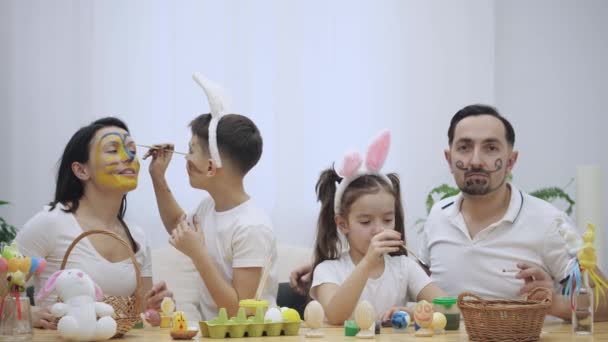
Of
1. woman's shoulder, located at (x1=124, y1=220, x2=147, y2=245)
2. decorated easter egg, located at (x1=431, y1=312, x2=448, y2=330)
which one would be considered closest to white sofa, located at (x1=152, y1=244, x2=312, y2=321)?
woman's shoulder, located at (x1=124, y1=220, x2=147, y2=245)

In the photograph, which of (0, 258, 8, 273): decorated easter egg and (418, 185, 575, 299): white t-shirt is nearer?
(0, 258, 8, 273): decorated easter egg

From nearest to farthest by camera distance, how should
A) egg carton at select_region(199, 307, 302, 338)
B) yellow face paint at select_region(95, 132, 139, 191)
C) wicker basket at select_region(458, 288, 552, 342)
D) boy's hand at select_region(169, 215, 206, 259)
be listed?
wicker basket at select_region(458, 288, 552, 342) → egg carton at select_region(199, 307, 302, 338) → boy's hand at select_region(169, 215, 206, 259) → yellow face paint at select_region(95, 132, 139, 191)

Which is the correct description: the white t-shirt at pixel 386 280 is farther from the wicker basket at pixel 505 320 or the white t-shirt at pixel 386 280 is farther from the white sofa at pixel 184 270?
the white sofa at pixel 184 270

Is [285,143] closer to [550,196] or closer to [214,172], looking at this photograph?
[550,196]

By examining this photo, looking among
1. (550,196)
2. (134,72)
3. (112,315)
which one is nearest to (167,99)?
(134,72)

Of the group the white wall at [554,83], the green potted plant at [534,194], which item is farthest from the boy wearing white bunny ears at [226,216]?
the white wall at [554,83]

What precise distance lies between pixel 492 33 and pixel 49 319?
3045mm

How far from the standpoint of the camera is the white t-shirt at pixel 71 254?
264 centimetres

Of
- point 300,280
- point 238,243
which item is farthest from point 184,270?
point 238,243

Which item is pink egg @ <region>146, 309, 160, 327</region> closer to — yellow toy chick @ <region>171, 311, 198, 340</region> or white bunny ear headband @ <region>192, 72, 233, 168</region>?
yellow toy chick @ <region>171, 311, 198, 340</region>

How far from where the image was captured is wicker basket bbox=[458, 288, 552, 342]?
2.06 m

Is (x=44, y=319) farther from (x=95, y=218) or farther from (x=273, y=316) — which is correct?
(x=273, y=316)

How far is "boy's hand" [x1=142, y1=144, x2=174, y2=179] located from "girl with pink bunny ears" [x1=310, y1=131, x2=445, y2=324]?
583mm

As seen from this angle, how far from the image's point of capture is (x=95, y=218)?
277 cm
